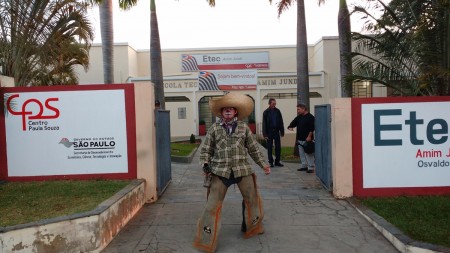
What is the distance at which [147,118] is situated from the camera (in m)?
7.13

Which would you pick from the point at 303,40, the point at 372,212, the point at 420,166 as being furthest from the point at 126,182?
the point at 303,40

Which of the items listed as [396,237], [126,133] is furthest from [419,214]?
[126,133]

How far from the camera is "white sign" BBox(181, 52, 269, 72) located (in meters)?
29.9

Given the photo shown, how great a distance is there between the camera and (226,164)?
16.1ft

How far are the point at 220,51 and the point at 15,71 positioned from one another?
22017mm

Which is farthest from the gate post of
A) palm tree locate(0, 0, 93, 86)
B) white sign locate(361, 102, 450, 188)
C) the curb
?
palm tree locate(0, 0, 93, 86)

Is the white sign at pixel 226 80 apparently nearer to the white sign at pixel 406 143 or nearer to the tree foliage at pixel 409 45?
the tree foliage at pixel 409 45

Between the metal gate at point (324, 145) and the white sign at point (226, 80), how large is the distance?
1898 centimetres

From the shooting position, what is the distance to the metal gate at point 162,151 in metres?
7.55

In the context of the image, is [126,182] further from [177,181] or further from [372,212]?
[372,212]

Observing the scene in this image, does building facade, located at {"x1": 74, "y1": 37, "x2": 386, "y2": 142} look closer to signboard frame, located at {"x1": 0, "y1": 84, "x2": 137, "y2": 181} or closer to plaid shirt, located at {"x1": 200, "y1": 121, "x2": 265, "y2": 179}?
signboard frame, located at {"x1": 0, "y1": 84, "x2": 137, "y2": 181}

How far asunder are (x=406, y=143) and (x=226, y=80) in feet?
69.8

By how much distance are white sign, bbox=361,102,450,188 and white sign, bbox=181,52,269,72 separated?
2329 cm

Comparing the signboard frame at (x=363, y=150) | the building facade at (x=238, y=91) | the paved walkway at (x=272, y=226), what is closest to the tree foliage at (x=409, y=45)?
the signboard frame at (x=363, y=150)
